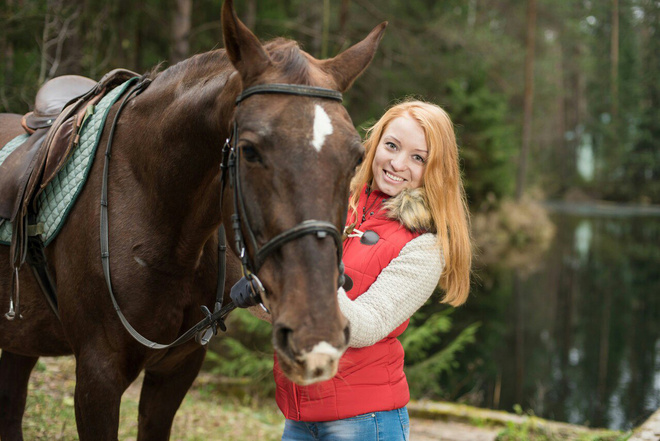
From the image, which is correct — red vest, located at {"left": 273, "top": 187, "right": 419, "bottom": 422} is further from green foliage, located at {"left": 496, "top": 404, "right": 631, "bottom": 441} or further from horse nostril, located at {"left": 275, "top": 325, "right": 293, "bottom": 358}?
green foliage, located at {"left": 496, "top": 404, "right": 631, "bottom": 441}

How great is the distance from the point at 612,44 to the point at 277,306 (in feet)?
85.6

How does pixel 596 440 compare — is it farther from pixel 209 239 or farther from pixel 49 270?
pixel 49 270

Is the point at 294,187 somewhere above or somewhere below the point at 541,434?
above

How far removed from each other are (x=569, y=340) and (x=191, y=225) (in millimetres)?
9515

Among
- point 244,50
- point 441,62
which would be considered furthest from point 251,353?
point 441,62

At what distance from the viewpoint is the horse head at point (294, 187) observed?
4.89ft

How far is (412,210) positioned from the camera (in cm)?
223

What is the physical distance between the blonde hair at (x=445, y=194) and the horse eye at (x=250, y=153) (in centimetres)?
86

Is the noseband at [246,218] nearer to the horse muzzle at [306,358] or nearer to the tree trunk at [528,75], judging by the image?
the horse muzzle at [306,358]

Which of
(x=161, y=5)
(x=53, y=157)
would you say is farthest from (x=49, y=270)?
(x=161, y=5)

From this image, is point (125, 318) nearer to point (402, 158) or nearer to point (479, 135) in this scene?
point (402, 158)

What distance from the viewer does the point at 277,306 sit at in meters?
1.57

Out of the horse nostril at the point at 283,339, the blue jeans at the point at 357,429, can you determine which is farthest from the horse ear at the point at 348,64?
the blue jeans at the point at 357,429

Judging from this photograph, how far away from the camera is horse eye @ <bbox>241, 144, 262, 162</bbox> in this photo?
166 centimetres
